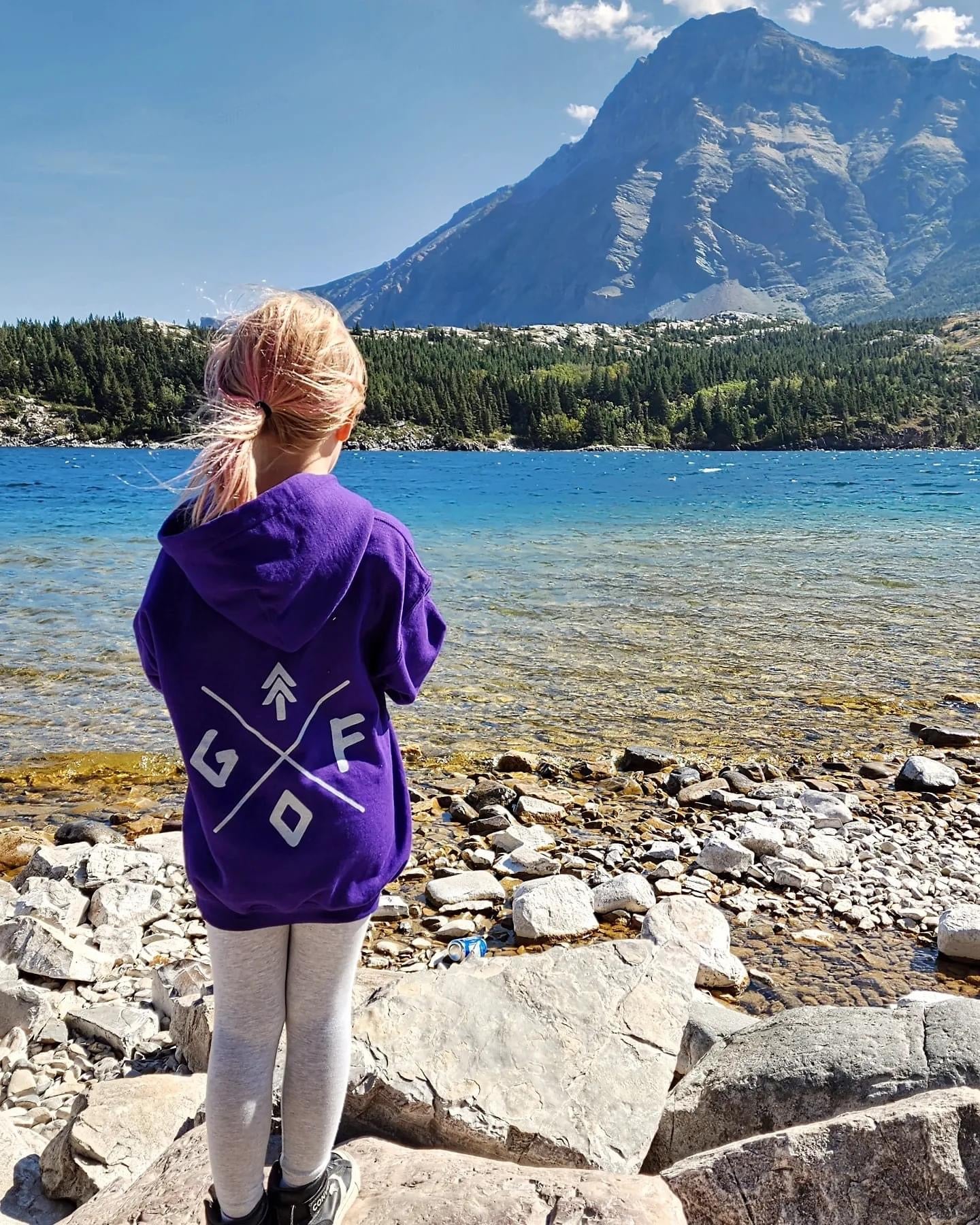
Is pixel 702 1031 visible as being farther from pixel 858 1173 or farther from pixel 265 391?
pixel 265 391

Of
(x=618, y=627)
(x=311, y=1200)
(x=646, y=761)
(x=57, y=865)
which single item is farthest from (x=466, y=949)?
(x=618, y=627)

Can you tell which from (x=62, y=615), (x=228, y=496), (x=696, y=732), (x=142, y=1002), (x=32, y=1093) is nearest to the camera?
(x=228, y=496)

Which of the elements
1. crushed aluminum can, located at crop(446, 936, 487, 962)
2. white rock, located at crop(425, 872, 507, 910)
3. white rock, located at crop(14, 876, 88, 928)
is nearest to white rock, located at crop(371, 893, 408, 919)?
white rock, located at crop(425, 872, 507, 910)

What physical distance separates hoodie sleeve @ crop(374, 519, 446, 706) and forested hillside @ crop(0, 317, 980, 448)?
11742 centimetres

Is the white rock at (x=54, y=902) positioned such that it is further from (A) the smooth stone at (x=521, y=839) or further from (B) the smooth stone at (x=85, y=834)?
(A) the smooth stone at (x=521, y=839)

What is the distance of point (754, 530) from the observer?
1219 inches

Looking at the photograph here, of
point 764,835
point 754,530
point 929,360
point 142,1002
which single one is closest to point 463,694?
point 764,835

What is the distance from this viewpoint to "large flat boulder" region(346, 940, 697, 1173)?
2834 millimetres

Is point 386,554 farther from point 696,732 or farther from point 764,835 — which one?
point 696,732

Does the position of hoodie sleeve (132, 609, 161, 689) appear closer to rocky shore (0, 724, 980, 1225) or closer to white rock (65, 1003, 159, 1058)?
rocky shore (0, 724, 980, 1225)

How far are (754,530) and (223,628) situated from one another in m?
30.7

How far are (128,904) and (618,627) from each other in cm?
1028

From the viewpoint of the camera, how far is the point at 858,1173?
2.23m

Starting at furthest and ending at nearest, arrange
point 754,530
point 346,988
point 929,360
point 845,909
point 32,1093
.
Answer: point 929,360 → point 754,530 → point 845,909 → point 32,1093 → point 346,988
